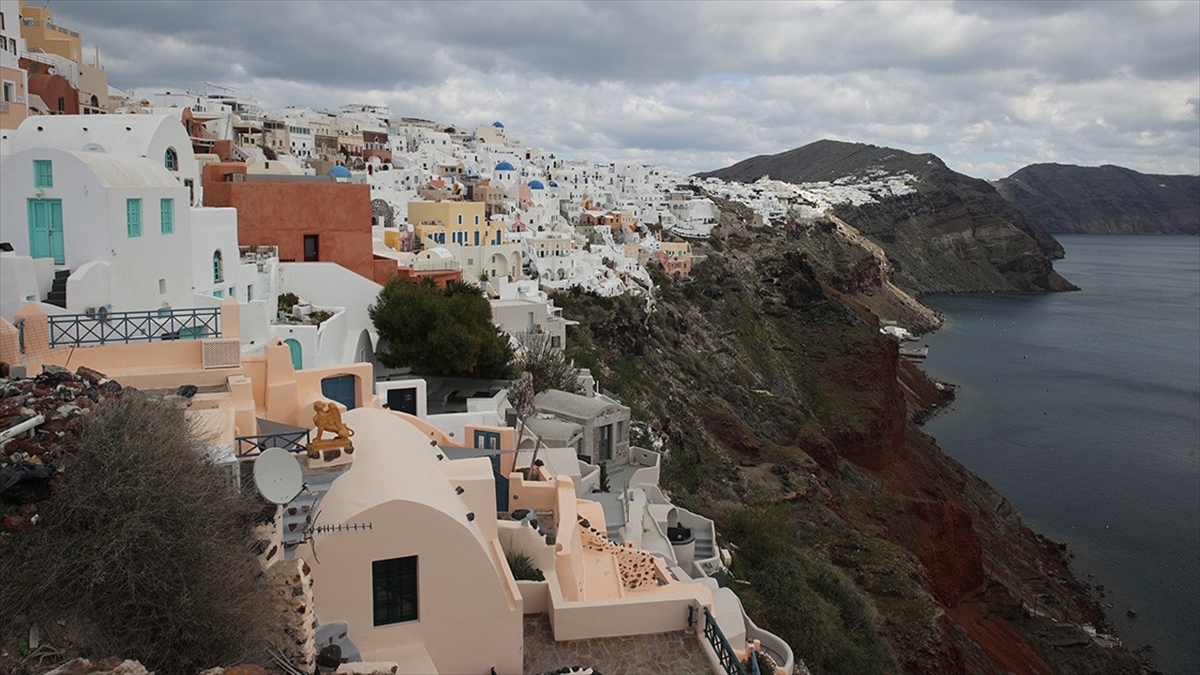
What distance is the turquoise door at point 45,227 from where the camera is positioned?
1471 centimetres

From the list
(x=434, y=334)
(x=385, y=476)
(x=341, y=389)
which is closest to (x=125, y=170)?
(x=341, y=389)

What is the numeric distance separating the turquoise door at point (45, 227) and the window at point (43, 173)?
30cm

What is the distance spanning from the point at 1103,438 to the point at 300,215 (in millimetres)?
57813

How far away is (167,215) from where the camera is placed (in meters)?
16.3

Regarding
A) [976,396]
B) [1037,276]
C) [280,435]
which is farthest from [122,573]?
[1037,276]

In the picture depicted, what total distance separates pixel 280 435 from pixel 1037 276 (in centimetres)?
16925

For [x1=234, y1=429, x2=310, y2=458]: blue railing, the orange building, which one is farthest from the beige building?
[x1=234, y1=429, x2=310, y2=458]: blue railing

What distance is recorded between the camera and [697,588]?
11352 mm

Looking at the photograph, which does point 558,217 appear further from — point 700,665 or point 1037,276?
point 1037,276

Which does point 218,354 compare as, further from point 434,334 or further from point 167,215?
point 434,334

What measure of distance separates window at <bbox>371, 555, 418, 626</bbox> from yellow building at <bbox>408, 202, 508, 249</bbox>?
115ft

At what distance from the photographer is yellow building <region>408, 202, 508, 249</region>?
144 ft

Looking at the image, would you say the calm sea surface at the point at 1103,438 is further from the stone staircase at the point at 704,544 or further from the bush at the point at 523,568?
the bush at the point at 523,568

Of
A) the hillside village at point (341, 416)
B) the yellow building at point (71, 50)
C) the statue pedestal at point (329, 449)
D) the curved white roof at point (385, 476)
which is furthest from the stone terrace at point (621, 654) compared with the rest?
the yellow building at point (71, 50)
